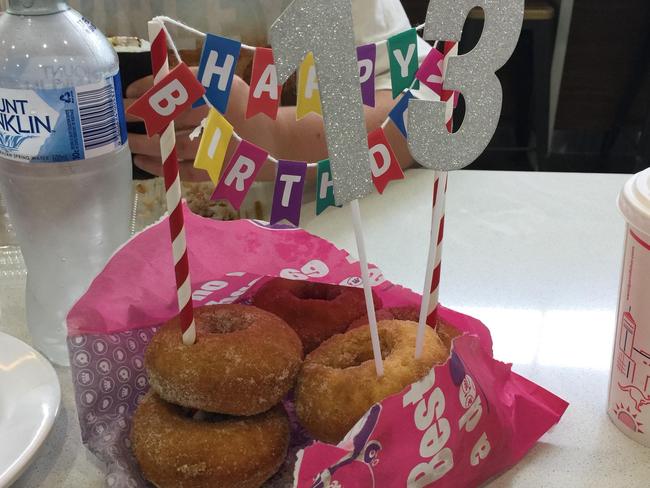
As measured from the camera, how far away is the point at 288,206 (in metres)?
0.67

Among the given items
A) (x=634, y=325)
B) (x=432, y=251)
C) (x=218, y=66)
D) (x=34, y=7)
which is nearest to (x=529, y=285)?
(x=634, y=325)

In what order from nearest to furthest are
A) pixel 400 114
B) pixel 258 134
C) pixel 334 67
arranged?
pixel 334 67, pixel 400 114, pixel 258 134

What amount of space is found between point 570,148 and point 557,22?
0.66 meters

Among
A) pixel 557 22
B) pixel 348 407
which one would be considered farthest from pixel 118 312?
pixel 557 22

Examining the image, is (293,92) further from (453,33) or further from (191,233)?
(453,33)

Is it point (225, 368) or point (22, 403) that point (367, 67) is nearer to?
point (225, 368)

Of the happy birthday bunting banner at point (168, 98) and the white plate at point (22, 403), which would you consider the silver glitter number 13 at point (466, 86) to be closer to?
the happy birthday bunting banner at point (168, 98)

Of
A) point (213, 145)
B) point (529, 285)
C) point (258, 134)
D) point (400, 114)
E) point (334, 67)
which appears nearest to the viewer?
point (334, 67)

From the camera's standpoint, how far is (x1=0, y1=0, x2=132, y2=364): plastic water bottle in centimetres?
68

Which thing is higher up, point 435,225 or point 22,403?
point 435,225

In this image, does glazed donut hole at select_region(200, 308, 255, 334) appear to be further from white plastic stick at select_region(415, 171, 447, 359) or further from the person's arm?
the person's arm

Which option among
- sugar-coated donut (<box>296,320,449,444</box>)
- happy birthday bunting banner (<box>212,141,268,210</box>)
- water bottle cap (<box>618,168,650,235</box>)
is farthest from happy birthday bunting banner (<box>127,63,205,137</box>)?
water bottle cap (<box>618,168,650,235</box>)

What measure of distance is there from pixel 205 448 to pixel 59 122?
1.07 feet

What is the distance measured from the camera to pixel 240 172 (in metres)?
0.65
